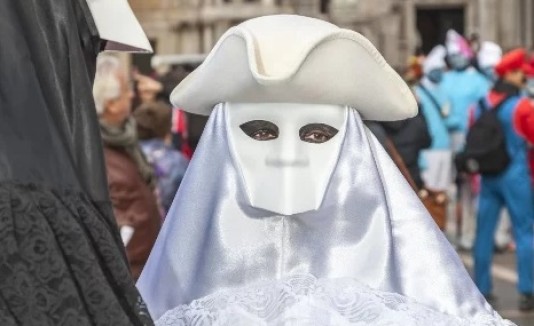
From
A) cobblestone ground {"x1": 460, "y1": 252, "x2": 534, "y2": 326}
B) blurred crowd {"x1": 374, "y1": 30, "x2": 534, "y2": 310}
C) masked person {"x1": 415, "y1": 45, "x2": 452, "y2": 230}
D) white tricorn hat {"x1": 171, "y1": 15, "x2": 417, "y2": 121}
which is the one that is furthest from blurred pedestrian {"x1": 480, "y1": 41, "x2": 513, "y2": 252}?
white tricorn hat {"x1": 171, "y1": 15, "x2": 417, "y2": 121}

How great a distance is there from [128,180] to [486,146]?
4.09m

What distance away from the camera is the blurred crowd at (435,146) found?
691 centimetres

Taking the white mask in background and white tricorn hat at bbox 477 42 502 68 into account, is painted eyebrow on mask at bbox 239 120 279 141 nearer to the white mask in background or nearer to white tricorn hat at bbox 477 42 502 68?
the white mask in background

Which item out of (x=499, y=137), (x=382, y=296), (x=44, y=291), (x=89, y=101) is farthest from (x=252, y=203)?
(x=499, y=137)

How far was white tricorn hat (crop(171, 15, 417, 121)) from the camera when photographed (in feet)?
12.0

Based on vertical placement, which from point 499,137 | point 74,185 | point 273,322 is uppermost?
point 74,185

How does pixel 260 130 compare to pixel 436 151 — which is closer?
pixel 260 130

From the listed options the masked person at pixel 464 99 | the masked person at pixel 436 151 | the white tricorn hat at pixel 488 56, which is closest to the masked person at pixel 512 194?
the masked person at pixel 436 151

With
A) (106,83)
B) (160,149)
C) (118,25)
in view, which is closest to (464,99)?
(160,149)

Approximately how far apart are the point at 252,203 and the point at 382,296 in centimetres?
36

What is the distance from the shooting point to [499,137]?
34.3 ft

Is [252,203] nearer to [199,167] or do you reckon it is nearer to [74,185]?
[199,167]

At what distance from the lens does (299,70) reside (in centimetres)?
365

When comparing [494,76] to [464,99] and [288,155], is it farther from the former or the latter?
[288,155]
